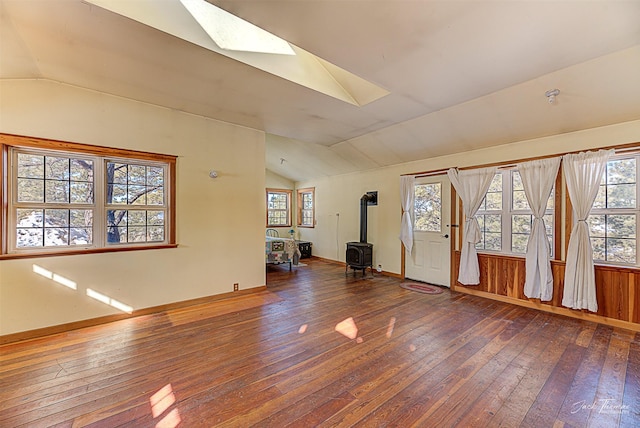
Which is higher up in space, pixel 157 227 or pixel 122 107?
pixel 122 107

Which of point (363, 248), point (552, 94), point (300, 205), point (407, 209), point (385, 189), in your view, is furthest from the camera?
point (300, 205)

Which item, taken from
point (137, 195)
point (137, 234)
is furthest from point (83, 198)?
point (137, 234)

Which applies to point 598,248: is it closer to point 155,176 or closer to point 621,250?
point 621,250

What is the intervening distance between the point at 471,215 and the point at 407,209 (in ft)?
3.96

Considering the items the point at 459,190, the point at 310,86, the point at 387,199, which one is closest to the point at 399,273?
the point at 387,199

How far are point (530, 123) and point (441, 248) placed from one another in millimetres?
2381

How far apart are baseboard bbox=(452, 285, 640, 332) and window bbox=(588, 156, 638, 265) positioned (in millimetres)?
709

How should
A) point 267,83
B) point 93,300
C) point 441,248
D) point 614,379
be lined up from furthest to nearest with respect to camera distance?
point 441,248
point 93,300
point 267,83
point 614,379

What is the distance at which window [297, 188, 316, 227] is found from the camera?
319 inches

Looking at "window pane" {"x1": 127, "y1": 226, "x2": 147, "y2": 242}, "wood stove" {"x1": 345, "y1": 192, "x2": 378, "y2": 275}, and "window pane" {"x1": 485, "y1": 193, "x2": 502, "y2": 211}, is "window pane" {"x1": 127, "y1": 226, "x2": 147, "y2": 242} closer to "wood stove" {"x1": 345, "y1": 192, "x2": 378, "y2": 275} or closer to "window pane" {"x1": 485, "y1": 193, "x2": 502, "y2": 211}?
"wood stove" {"x1": 345, "y1": 192, "x2": 378, "y2": 275}

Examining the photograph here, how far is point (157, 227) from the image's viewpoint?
3.67 metres

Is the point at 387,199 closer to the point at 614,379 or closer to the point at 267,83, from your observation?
the point at 267,83

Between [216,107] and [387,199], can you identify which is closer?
[216,107]

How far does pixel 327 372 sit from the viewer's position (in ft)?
7.27
